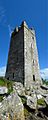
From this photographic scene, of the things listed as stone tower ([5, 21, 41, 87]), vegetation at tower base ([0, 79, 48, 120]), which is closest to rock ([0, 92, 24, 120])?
vegetation at tower base ([0, 79, 48, 120])

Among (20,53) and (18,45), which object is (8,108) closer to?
(20,53)

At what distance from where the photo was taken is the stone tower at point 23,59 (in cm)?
3037

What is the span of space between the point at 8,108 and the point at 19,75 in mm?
19099

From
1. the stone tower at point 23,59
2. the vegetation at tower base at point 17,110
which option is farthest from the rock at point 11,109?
the stone tower at point 23,59

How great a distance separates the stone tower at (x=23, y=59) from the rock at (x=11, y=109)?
15745 millimetres

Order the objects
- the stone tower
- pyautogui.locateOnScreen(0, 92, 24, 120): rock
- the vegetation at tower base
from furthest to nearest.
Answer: the stone tower, the vegetation at tower base, pyautogui.locateOnScreen(0, 92, 24, 120): rock

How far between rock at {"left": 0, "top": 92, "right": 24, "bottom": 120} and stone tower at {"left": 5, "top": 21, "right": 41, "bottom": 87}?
51.7 ft

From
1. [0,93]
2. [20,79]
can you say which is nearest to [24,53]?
[20,79]

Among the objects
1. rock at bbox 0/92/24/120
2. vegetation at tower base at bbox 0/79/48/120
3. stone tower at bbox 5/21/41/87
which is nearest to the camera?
rock at bbox 0/92/24/120

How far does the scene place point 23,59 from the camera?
31125mm

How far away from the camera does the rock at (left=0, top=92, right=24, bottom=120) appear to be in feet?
35.1

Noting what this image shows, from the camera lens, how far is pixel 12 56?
117 ft

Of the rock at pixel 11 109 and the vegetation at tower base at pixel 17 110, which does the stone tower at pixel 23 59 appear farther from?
the rock at pixel 11 109

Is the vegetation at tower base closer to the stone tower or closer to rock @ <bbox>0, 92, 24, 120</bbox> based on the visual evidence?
rock @ <bbox>0, 92, 24, 120</bbox>
